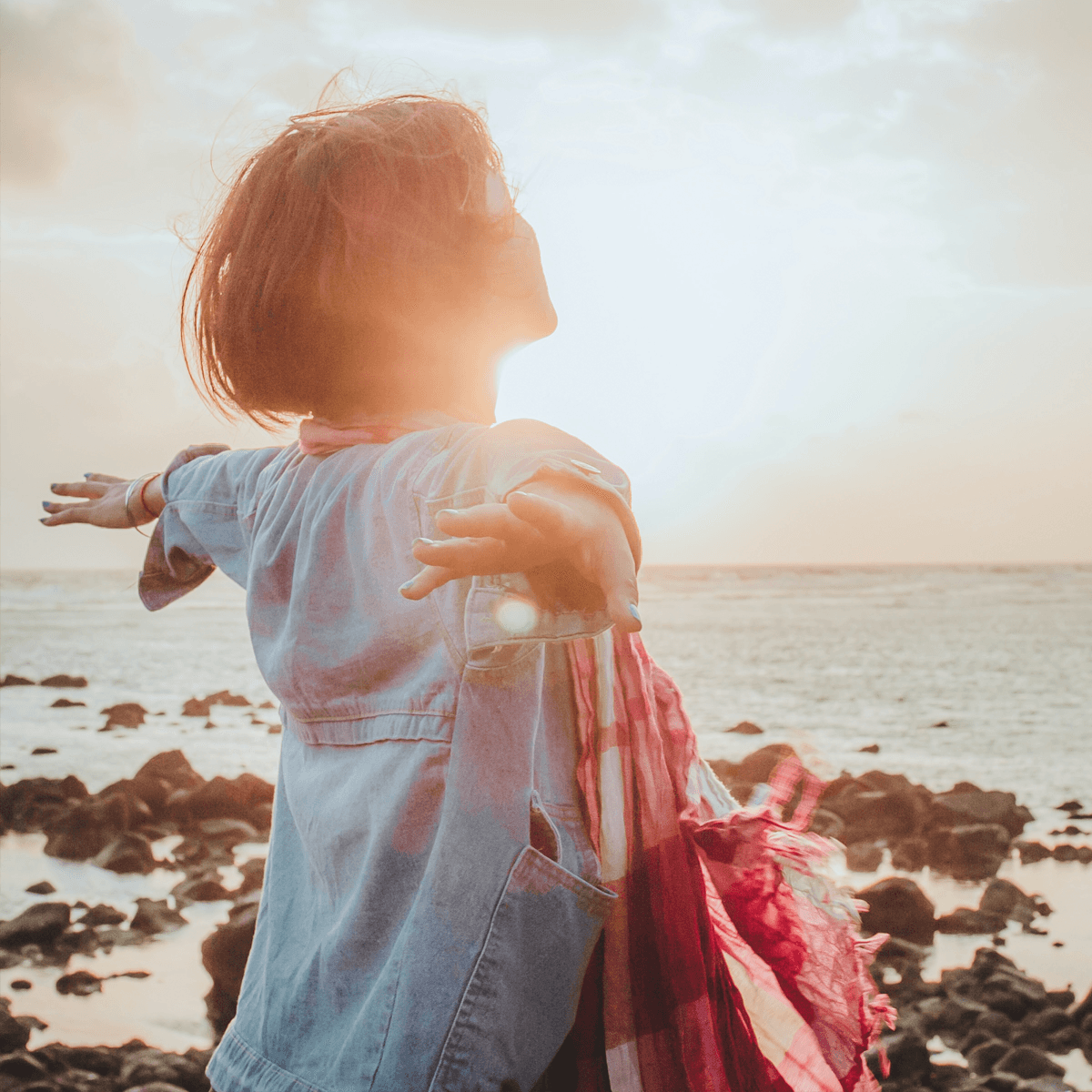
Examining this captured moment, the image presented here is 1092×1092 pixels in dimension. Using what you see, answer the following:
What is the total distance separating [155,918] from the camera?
4.35 metres

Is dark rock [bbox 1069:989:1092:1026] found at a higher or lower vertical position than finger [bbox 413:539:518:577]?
lower

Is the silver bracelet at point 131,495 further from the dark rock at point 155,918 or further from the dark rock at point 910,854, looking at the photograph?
the dark rock at point 910,854

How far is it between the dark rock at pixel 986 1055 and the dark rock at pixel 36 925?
3781 mm

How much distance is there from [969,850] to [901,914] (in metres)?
1.37

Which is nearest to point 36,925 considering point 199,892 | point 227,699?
point 199,892

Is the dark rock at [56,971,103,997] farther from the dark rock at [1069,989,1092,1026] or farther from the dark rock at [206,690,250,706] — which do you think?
the dark rock at [206,690,250,706]

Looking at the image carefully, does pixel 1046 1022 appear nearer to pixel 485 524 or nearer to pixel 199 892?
pixel 485 524

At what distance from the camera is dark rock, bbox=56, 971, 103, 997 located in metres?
3.71

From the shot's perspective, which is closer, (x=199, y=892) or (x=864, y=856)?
(x=199, y=892)

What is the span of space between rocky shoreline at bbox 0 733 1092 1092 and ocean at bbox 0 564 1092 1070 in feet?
0.47

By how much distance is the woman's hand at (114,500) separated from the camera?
1.65 meters

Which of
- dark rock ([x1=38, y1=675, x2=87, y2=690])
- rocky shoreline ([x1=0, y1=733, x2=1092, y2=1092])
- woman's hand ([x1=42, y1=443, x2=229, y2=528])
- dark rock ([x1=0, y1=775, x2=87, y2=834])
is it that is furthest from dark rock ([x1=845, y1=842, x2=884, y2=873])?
dark rock ([x1=38, y1=675, x2=87, y2=690])

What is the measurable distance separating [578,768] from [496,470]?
0.38 meters

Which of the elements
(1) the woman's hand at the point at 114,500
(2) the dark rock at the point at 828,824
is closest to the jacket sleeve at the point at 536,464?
(1) the woman's hand at the point at 114,500
